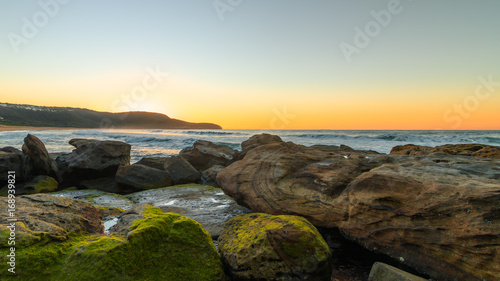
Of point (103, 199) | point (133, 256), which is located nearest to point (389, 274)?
point (133, 256)

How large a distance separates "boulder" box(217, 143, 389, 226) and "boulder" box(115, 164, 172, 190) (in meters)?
3.92

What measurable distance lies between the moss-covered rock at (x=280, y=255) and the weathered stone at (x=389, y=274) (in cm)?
53

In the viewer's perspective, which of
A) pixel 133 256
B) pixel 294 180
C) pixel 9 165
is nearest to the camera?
pixel 133 256

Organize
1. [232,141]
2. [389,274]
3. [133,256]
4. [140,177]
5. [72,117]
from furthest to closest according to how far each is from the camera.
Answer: [72,117]
[232,141]
[140,177]
[389,274]
[133,256]

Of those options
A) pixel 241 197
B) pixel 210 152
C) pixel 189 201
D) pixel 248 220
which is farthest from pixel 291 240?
pixel 210 152

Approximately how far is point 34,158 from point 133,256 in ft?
28.5

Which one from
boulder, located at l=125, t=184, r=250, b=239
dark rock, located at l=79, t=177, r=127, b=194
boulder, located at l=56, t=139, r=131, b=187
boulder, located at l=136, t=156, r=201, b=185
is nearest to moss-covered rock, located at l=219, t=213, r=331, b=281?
boulder, located at l=125, t=184, r=250, b=239

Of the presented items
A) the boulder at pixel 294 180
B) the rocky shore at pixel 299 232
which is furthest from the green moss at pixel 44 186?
the boulder at pixel 294 180

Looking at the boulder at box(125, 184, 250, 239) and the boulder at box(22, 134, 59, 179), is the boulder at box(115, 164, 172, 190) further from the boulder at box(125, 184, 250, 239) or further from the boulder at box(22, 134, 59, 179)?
the boulder at box(22, 134, 59, 179)

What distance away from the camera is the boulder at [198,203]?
5.32 metres

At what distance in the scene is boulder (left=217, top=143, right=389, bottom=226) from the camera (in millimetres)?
4434

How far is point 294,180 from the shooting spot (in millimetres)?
5020

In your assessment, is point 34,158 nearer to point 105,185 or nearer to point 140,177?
point 105,185

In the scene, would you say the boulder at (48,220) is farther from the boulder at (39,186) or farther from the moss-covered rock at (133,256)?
the boulder at (39,186)
